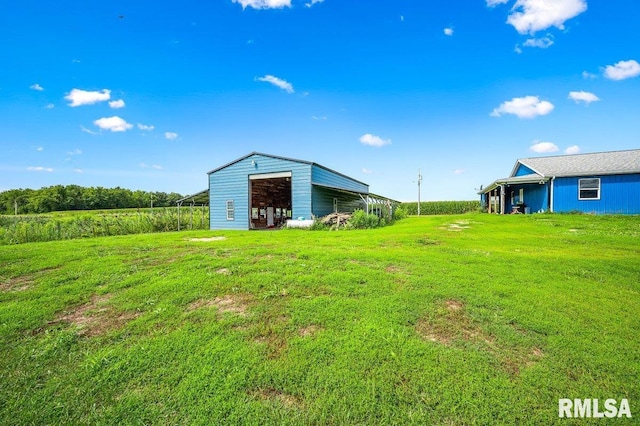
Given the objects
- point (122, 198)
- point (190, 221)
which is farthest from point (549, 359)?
point (122, 198)

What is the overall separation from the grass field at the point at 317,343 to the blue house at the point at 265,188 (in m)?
11.7

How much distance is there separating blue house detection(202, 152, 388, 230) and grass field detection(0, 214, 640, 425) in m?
11.7

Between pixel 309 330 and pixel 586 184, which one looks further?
pixel 586 184

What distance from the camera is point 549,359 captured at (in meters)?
3.19

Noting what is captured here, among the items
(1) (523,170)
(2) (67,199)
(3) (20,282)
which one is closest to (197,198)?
(3) (20,282)

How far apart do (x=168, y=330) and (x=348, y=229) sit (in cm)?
1258

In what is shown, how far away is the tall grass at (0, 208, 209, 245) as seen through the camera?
14.2 m

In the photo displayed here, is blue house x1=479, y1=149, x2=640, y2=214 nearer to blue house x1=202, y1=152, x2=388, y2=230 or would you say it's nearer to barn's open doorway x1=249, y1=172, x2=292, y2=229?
blue house x1=202, y1=152, x2=388, y2=230

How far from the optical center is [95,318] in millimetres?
4348

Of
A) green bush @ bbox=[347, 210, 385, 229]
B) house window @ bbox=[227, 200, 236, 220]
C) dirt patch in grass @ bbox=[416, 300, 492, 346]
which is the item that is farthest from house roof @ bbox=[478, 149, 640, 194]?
dirt patch in grass @ bbox=[416, 300, 492, 346]

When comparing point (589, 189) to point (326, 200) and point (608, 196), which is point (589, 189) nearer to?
point (608, 196)

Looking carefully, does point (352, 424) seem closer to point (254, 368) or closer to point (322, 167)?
point (254, 368)

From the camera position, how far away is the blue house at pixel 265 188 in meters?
17.9

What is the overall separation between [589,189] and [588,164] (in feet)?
8.74
